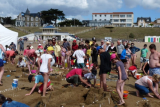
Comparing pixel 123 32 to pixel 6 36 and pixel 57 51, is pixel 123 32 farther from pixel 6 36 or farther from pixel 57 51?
pixel 57 51

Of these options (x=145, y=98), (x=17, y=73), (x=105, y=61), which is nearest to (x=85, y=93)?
(x=105, y=61)

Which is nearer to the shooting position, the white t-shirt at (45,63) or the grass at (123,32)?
the white t-shirt at (45,63)

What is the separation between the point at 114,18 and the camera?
101m

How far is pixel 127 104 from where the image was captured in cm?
597

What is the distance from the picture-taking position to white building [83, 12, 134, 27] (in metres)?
98.4

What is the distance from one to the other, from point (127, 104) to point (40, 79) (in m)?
2.94

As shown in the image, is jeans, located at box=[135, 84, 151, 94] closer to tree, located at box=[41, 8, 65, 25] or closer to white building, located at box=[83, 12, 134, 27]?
tree, located at box=[41, 8, 65, 25]

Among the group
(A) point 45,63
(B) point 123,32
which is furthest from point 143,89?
(B) point 123,32

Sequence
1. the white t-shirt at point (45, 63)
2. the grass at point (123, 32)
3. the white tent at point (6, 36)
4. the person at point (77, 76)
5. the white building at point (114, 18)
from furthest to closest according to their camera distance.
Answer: the white building at point (114, 18)
the grass at point (123, 32)
the white tent at point (6, 36)
the person at point (77, 76)
the white t-shirt at point (45, 63)

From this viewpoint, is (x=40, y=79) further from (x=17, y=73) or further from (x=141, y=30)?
(x=141, y=30)

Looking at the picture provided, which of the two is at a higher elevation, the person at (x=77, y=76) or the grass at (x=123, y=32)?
the grass at (x=123, y=32)

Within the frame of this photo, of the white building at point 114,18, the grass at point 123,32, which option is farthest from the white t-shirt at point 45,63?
the white building at point 114,18

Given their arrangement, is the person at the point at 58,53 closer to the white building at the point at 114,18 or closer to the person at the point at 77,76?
the person at the point at 77,76

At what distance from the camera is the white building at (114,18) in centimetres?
9838
